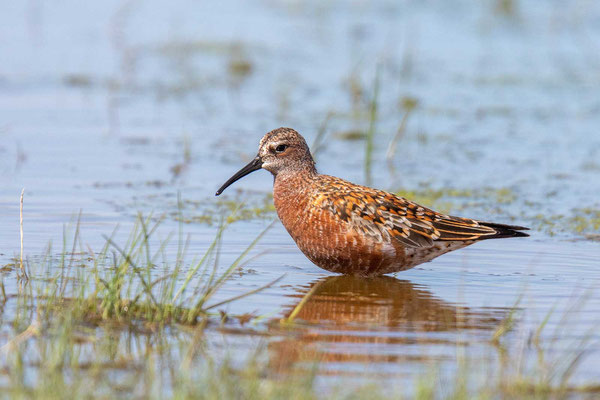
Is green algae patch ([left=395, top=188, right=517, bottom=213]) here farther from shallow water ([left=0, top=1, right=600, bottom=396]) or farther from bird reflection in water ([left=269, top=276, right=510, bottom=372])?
bird reflection in water ([left=269, top=276, right=510, bottom=372])

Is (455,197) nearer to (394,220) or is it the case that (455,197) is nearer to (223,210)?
(223,210)

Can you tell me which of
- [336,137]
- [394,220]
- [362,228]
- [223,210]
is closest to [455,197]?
[223,210]

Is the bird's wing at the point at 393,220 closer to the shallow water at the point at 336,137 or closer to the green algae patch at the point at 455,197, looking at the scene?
the shallow water at the point at 336,137

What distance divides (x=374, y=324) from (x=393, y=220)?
1581 millimetres

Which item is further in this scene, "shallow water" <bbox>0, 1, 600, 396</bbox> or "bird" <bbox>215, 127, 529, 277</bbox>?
"bird" <bbox>215, 127, 529, 277</bbox>

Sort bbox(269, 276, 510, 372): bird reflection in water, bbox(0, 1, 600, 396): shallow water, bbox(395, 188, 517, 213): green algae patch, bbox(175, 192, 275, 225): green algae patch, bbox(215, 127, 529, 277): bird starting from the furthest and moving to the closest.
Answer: bbox(395, 188, 517, 213): green algae patch, bbox(175, 192, 275, 225): green algae patch, bbox(215, 127, 529, 277): bird, bbox(0, 1, 600, 396): shallow water, bbox(269, 276, 510, 372): bird reflection in water

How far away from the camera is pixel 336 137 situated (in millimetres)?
14469

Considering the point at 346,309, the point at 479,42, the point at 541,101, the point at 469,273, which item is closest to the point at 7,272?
the point at 346,309

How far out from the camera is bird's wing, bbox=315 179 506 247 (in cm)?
861

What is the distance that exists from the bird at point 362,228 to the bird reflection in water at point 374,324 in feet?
0.80

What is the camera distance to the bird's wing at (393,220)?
8.61 meters

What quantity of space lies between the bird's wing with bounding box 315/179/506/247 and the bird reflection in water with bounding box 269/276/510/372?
479 millimetres

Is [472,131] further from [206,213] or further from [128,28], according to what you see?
[128,28]

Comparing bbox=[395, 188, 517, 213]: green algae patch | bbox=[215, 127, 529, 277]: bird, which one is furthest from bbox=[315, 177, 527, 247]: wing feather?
bbox=[395, 188, 517, 213]: green algae patch
